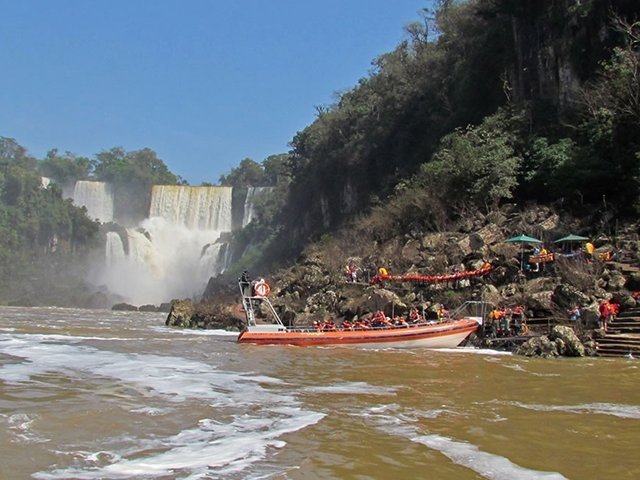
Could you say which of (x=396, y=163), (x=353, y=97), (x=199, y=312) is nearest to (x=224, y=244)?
(x=353, y=97)

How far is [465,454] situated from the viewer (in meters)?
6.22

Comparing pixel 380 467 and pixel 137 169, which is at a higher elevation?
pixel 137 169

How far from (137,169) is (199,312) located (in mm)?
62979

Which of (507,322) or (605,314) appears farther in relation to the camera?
(507,322)

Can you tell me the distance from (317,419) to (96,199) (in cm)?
7737

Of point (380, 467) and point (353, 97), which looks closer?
point (380, 467)

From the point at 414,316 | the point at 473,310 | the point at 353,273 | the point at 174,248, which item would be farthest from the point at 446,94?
the point at 174,248

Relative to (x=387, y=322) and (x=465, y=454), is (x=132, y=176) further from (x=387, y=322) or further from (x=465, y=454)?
(x=465, y=454)

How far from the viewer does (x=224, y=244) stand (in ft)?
218

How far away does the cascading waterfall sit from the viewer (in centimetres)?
6359

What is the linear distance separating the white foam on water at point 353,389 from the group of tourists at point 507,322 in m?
7.22

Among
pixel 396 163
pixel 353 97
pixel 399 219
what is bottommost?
pixel 399 219

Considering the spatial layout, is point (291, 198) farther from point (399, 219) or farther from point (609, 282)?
point (609, 282)


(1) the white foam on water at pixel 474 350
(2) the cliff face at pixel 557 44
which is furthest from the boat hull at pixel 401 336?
(2) the cliff face at pixel 557 44
